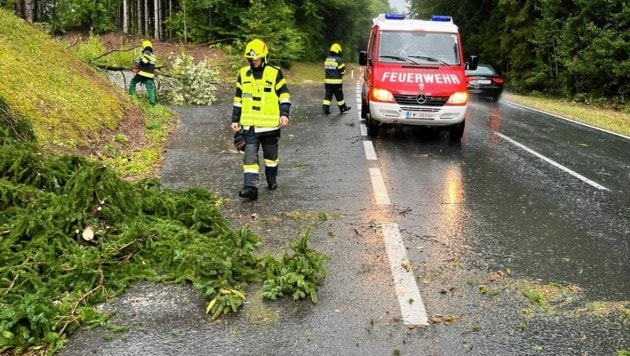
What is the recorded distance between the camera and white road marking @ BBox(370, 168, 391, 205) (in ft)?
22.8

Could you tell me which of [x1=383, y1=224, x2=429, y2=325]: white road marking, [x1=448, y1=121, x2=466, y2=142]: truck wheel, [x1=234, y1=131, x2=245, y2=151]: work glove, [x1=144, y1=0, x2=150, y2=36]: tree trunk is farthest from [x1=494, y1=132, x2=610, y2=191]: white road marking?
[x1=144, y1=0, x2=150, y2=36]: tree trunk

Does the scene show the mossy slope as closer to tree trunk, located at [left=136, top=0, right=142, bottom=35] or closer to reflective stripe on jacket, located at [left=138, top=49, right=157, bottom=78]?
reflective stripe on jacket, located at [left=138, top=49, right=157, bottom=78]

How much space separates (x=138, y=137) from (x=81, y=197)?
5724mm

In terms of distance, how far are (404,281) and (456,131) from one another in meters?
7.04

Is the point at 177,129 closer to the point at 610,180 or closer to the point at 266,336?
the point at 610,180

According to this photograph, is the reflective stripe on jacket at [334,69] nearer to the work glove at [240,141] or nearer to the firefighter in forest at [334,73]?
the firefighter in forest at [334,73]

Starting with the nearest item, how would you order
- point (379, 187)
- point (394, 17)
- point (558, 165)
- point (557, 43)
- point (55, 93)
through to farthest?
point (379, 187)
point (558, 165)
point (55, 93)
point (394, 17)
point (557, 43)

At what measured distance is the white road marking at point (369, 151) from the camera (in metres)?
9.51

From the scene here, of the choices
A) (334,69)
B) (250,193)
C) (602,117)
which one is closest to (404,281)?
(250,193)

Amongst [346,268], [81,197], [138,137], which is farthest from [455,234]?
[138,137]

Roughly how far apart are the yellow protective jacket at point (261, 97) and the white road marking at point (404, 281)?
7.07 feet

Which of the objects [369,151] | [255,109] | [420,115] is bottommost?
[369,151]

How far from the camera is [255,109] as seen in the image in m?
6.93

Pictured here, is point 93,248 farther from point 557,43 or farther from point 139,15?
point 139,15
